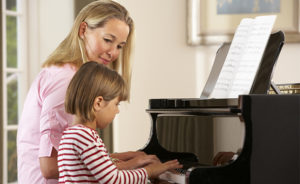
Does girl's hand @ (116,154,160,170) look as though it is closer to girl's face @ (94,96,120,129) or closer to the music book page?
girl's face @ (94,96,120,129)

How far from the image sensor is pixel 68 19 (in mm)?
3930

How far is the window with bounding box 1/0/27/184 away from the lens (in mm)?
3736

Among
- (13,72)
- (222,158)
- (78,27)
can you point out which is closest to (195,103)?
(222,158)

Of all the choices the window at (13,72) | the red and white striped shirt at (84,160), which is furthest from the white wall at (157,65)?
the red and white striped shirt at (84,160)

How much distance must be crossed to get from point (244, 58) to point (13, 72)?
209 cm

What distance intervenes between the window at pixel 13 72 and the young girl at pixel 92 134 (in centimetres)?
186

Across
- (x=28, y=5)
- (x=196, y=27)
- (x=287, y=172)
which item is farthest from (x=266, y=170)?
(x=28, y=5)

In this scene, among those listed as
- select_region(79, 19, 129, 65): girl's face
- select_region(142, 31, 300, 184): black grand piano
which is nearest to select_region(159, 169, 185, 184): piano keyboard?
select_region(142, 31, 300, 184): black grand piano

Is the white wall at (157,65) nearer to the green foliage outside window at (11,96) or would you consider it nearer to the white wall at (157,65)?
the white wall at (157,65)

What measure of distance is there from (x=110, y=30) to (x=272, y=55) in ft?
2.37

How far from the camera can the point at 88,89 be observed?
196 cm

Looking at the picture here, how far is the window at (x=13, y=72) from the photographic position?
374cm

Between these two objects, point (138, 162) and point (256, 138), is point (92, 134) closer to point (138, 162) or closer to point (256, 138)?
point (138, 162)

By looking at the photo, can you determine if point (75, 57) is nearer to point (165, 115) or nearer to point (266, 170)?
point (165, 115)
